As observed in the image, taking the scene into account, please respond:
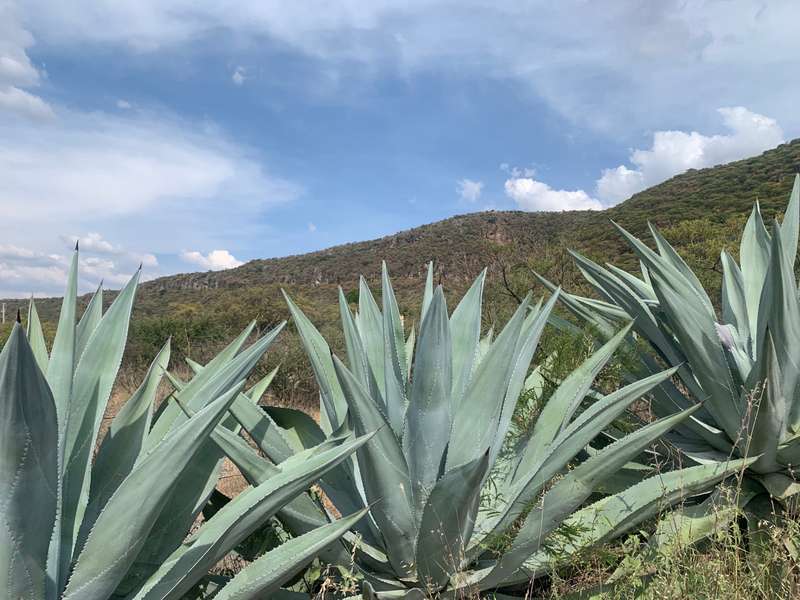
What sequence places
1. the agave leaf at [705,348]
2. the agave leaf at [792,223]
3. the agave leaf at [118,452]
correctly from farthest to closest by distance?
1. the agave leaf at [792,223]
2. the agave leaf at [705,348]
3. the agave leaf at [118,452]

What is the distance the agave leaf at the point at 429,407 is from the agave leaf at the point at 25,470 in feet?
3.16

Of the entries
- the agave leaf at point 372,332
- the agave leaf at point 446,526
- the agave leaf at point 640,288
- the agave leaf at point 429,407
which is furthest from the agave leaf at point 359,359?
the agave leaf at point 640,288

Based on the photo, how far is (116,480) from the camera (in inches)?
61.7

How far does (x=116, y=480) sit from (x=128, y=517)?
1.19ft

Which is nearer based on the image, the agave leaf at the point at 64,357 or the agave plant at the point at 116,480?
the agave plant at the point at 116,480

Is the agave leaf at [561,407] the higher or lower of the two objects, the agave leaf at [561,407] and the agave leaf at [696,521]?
the higher

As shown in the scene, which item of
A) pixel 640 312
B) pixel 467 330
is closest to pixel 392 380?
pixel 467 330

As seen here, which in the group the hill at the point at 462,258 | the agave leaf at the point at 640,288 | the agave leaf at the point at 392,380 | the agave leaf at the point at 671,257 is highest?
the hill at the point at 462,258

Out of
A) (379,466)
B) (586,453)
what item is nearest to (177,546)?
(379,466)

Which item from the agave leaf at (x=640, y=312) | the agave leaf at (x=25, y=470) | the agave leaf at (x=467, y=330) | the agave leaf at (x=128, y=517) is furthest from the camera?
the agave leaf at (x=640, y=312)

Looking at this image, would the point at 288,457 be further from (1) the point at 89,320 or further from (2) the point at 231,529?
(1) the point at 89,320

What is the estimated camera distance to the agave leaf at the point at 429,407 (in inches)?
69.6

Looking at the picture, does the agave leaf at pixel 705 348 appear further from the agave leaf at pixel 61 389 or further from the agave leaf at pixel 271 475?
the agave leaf at pixel 61 389

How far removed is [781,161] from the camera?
126ft
